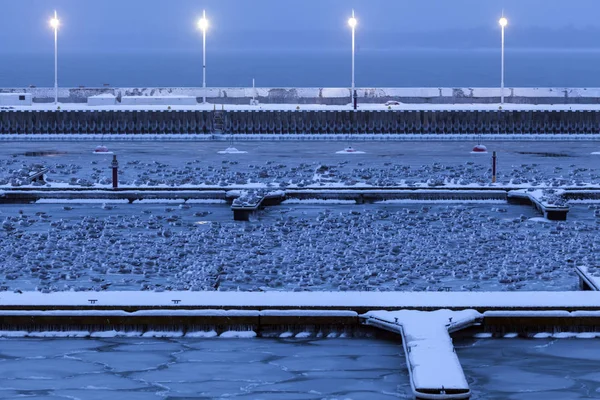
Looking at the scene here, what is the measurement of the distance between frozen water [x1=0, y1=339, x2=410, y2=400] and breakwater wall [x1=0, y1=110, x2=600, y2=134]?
46894 mm

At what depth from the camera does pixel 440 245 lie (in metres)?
27.9

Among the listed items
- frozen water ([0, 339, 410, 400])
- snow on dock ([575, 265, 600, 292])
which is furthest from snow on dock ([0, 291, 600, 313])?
snow on dock ([575, 265, 600, 292])

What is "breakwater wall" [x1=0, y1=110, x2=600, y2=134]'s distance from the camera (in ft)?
210

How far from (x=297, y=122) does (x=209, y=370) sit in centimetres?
4856

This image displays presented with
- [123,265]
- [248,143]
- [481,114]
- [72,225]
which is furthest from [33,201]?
[481,114]

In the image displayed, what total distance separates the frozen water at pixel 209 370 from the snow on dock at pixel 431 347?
321mm

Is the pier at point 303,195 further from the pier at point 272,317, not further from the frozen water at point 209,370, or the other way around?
the frozen water at point 209,370

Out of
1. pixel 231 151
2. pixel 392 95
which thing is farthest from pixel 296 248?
pixel 392 95

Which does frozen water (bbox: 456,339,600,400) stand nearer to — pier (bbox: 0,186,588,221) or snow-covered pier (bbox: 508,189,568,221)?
snow-covered pier (bbox: 508,189,568,221)

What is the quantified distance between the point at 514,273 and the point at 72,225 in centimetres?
1196

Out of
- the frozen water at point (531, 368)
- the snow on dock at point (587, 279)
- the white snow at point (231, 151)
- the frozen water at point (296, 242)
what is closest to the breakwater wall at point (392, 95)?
the white snow at point (231, 151)

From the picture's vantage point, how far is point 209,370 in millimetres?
16234

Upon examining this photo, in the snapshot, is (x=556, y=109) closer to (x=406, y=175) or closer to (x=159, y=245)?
(x=406, y=175)

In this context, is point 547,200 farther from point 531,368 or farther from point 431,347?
point 431,347
